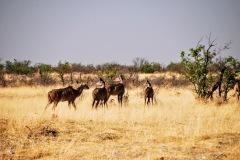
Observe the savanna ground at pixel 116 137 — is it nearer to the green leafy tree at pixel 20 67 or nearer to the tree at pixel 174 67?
the green leafy tree at pixel 20 67

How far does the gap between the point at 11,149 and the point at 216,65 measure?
14.2 metres

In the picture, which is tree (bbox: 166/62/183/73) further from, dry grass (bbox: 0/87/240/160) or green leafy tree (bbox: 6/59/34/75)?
dry grass (bbox: 0/87/240/160)

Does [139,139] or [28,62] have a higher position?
[28,62]

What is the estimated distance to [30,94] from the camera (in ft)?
72.7

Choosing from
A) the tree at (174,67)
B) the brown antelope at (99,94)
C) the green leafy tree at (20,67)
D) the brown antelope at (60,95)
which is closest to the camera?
the brown antelope at (60,95)

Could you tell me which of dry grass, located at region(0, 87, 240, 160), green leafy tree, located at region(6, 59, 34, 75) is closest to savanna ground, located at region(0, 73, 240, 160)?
dry grass, located at region(0, 87, 240, 160)

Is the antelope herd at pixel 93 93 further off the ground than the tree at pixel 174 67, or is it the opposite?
the tree at pixel 174 67

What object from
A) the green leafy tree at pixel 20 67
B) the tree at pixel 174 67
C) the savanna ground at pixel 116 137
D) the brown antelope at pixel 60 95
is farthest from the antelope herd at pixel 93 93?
the tree at pixel 174 67

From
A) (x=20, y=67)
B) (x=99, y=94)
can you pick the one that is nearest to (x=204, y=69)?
(x=99, y=94)

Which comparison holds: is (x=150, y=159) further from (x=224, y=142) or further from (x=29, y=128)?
(x=29, y=128)

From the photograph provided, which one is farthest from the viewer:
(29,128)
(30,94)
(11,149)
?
(30,94)

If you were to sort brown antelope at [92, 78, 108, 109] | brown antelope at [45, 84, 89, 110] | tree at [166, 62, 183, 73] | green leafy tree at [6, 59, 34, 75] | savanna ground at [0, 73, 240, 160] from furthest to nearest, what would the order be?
tree at [166, 62, 183, 73] → green leafy tree at [6, 59, 34, 75] → brown antelope at [92, 78, 108, 109] → brown antelope at [45, 84, 89, 110] → savanna ground at [0, 73, 240, 160]

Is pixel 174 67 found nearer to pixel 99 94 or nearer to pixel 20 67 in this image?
pixel 20 67

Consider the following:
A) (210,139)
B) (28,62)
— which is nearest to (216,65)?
(210,139)
